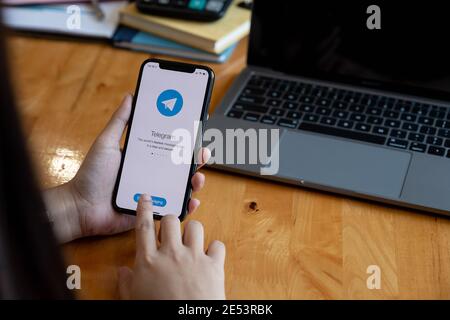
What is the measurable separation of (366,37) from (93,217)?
1.65ft

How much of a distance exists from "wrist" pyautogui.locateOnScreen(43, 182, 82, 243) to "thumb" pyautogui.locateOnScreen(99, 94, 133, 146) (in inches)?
3.0

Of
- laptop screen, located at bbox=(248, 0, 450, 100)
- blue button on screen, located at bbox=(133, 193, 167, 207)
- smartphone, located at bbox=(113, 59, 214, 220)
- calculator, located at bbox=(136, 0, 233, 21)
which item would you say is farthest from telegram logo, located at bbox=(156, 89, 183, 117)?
calculator, located at bbox=(136, 0, 233, 21)

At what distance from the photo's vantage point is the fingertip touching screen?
2.43 ft

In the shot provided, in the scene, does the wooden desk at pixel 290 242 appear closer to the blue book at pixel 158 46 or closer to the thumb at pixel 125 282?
the thumb at pixel 125 282

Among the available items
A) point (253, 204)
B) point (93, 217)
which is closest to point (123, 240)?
point (93, 217)

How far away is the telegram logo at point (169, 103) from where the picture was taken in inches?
29.7

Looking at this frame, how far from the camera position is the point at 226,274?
0.70m

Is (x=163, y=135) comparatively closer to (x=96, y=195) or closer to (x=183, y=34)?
(x=96, y=195)

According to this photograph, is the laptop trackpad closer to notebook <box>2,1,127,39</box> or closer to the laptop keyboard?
the laptop keyboard

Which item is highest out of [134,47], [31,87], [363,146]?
[134,47]

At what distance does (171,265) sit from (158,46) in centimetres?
59

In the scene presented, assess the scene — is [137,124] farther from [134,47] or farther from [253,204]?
[134,47]

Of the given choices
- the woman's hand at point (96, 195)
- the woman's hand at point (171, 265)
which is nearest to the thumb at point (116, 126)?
the woman's hand at point (96, 195)

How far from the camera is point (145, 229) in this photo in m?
0.68
